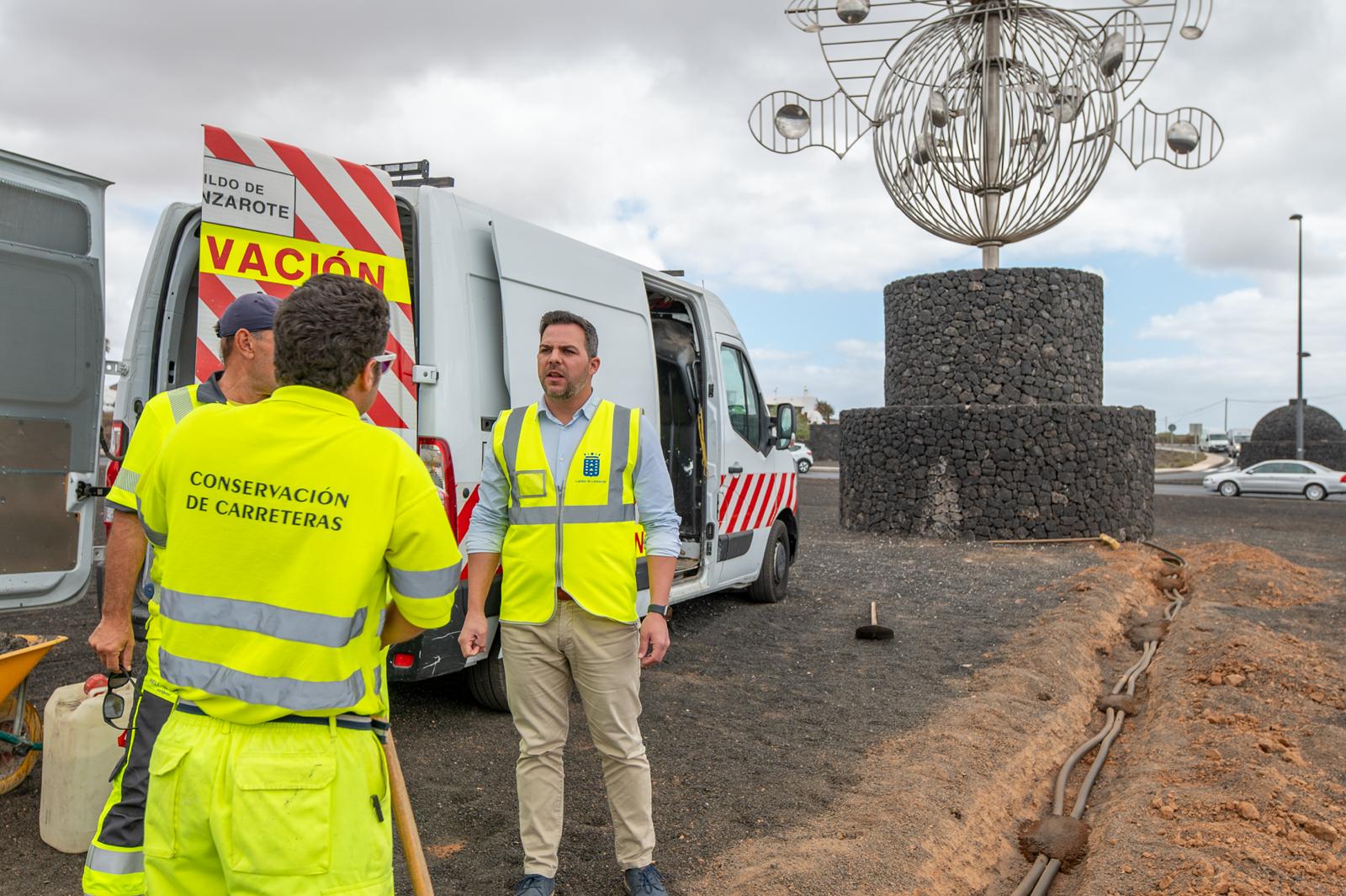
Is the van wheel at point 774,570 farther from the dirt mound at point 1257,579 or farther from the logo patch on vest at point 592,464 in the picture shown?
the logo patch on vest at point 592,464

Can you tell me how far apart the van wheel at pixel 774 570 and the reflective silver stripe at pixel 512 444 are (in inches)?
195

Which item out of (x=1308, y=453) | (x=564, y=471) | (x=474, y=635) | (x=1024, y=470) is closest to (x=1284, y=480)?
(x=1308, y=453)

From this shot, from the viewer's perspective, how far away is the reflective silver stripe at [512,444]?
10.3 ft

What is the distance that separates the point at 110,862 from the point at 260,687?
98 centimetres

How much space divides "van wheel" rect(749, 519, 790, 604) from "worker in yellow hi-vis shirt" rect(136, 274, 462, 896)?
625 centimetres

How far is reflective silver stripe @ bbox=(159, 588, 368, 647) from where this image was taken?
1.77m

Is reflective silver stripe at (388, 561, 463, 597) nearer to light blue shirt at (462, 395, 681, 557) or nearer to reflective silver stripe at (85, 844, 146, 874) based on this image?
reflective silver stripe at (85, 844, 146, 874)

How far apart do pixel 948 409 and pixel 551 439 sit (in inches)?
440

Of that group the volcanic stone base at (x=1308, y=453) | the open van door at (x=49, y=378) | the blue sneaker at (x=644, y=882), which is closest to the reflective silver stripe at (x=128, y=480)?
the open van door at (x=49, y=378)

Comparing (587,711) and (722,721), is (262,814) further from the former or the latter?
(722,721)

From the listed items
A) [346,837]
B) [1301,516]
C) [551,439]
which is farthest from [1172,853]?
[1301,516]

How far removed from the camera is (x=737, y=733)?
4.90m

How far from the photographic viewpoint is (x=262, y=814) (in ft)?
5.57

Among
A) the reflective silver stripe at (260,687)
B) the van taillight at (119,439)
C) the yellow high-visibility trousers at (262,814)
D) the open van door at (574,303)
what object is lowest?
the yellow high-visibility trousers at (262,814)
